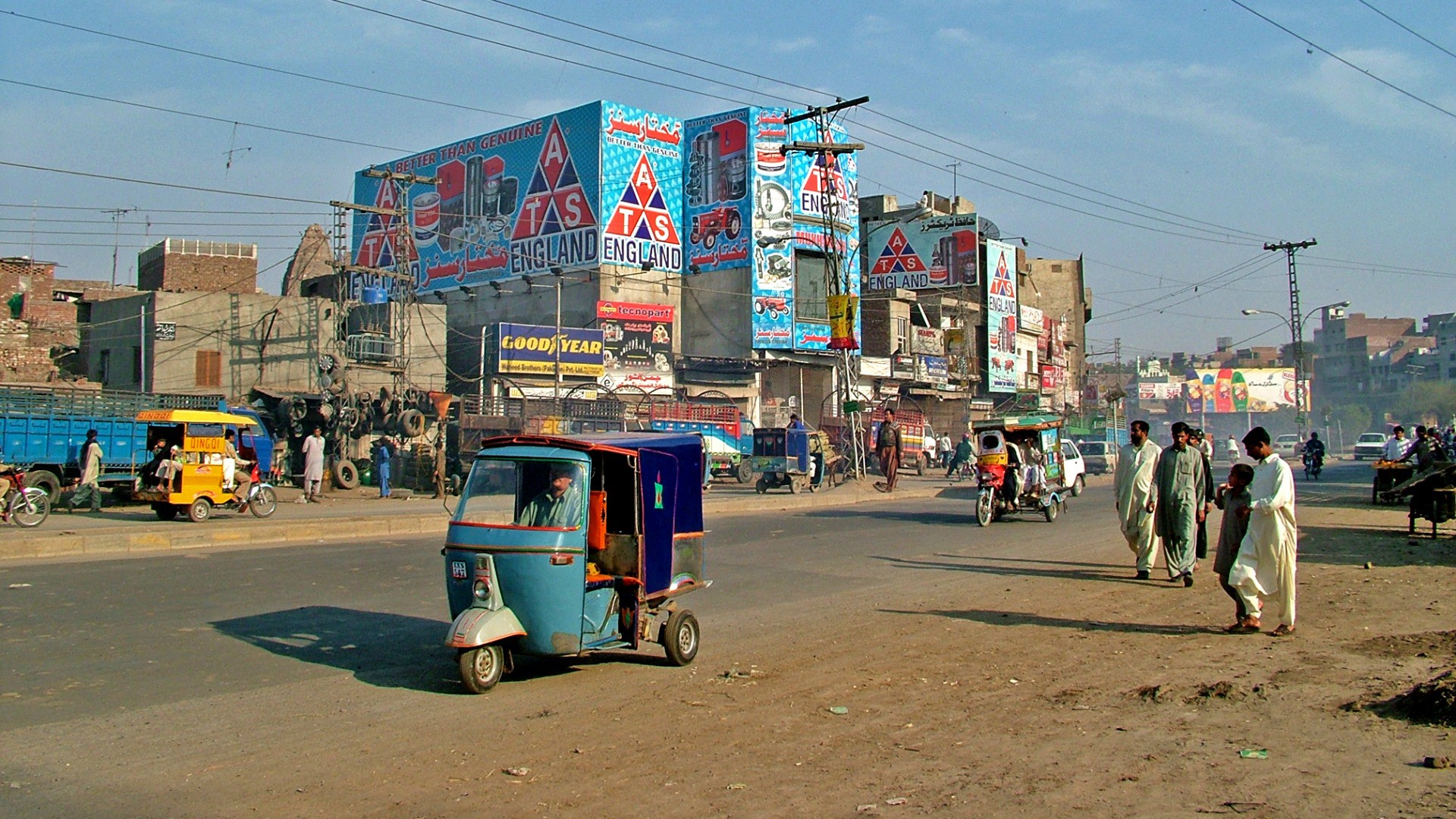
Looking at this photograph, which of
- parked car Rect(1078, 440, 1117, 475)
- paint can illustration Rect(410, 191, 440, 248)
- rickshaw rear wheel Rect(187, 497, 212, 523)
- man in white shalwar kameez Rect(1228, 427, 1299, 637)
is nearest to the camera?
man in white shalwar kameez Rect(1228, 427, 1299, 637)

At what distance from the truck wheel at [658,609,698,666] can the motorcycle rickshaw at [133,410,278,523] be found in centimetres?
1469

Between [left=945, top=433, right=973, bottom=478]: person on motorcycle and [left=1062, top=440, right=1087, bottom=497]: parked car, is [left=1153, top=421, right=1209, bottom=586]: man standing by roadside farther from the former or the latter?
[left=945, top=433, right=973, bottom=478]: person on motorcycle

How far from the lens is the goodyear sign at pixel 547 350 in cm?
3988

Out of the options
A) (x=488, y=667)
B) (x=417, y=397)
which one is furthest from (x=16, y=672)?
(x=417, y=397)

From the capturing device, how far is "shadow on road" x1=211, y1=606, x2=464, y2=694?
8039mm

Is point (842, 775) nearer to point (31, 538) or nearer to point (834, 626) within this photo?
point (834, 626)

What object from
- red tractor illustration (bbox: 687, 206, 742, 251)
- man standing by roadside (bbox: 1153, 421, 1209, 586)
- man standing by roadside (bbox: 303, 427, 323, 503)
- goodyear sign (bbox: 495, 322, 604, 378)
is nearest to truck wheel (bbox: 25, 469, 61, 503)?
man standing by roadside (bbox: 303, 427, 323, 503)

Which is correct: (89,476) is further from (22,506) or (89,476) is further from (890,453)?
(890,453)

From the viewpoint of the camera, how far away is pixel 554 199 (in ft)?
155

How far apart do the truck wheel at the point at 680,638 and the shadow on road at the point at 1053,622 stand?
3137 mm

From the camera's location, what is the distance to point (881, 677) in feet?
26.1

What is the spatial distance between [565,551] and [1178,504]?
834 cm

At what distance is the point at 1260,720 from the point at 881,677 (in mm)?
2539

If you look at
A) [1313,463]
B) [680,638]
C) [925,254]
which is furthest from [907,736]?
[925,254]
